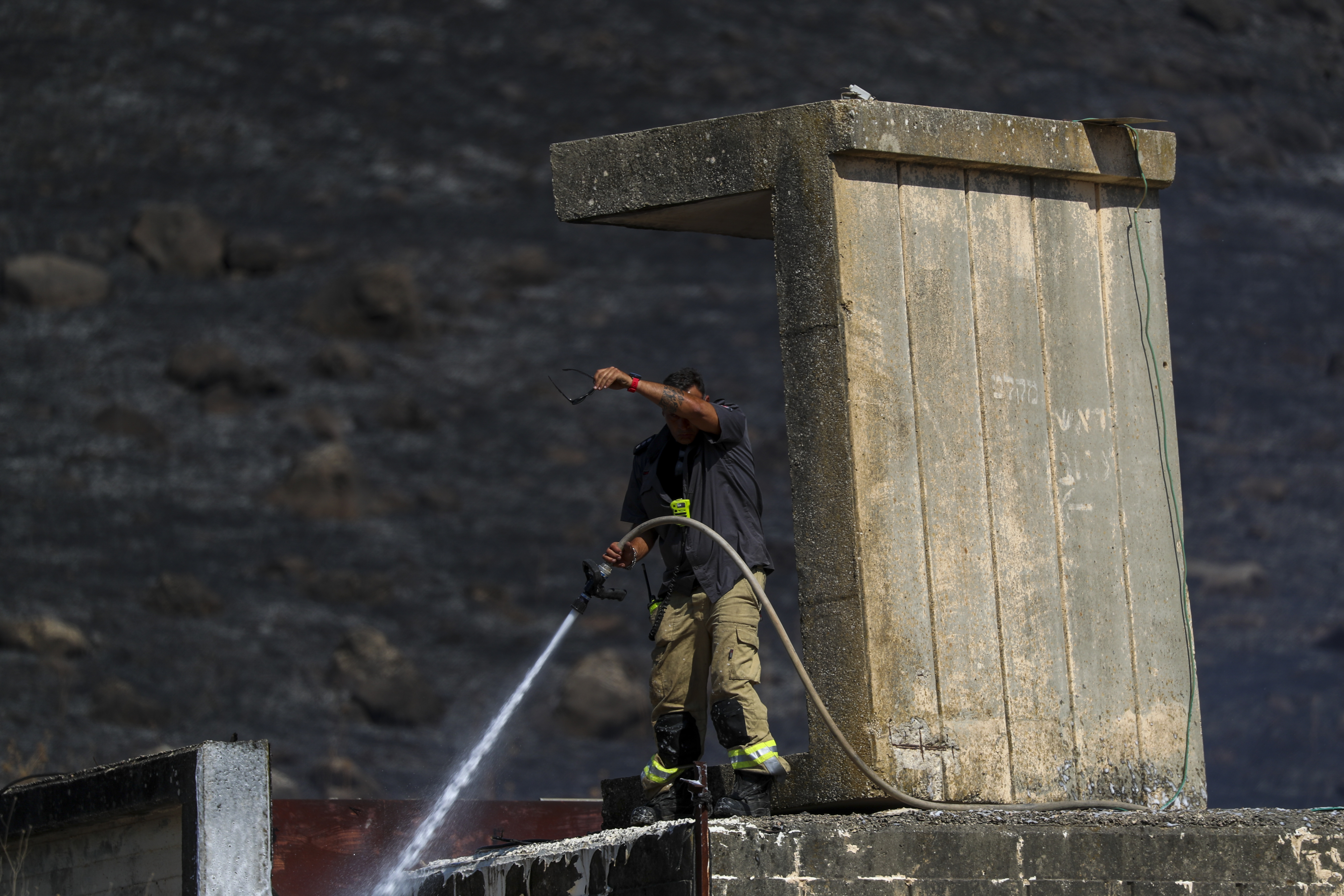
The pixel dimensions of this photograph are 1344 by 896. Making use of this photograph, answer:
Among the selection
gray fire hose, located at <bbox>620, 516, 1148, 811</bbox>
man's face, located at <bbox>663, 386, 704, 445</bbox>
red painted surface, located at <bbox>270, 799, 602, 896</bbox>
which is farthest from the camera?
red painted surface, located at <bbox>270, 799, 602, 896</bbox>

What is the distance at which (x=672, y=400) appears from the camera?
6.47 metres

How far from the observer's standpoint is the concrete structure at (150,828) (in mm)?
6922

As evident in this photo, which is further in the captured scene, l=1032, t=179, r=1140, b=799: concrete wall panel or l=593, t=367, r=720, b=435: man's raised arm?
l=1032, t=179, r=1140, b=799: concrete wall panel

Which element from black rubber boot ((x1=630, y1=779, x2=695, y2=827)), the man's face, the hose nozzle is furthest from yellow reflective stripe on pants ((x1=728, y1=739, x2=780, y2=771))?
the man's face

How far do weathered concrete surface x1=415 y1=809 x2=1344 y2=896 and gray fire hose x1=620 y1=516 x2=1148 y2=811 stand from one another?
0.35 meters

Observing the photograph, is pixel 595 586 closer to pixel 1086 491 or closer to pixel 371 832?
pixel 1086 491

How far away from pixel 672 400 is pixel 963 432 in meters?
1.05

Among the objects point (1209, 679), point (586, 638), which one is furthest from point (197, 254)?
point (1209, 679)

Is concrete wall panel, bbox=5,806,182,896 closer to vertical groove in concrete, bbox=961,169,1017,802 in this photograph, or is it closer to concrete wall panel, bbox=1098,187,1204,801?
vertical groove in concrete, bbox=961,169,1017,802

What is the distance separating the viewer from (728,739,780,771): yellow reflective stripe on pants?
6.20 m

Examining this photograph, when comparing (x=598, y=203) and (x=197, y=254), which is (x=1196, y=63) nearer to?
(x=197, y=254)

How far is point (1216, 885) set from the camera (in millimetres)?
5539

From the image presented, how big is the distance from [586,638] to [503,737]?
283 cm

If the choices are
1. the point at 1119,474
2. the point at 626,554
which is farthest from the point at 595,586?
the point at 1119,474
